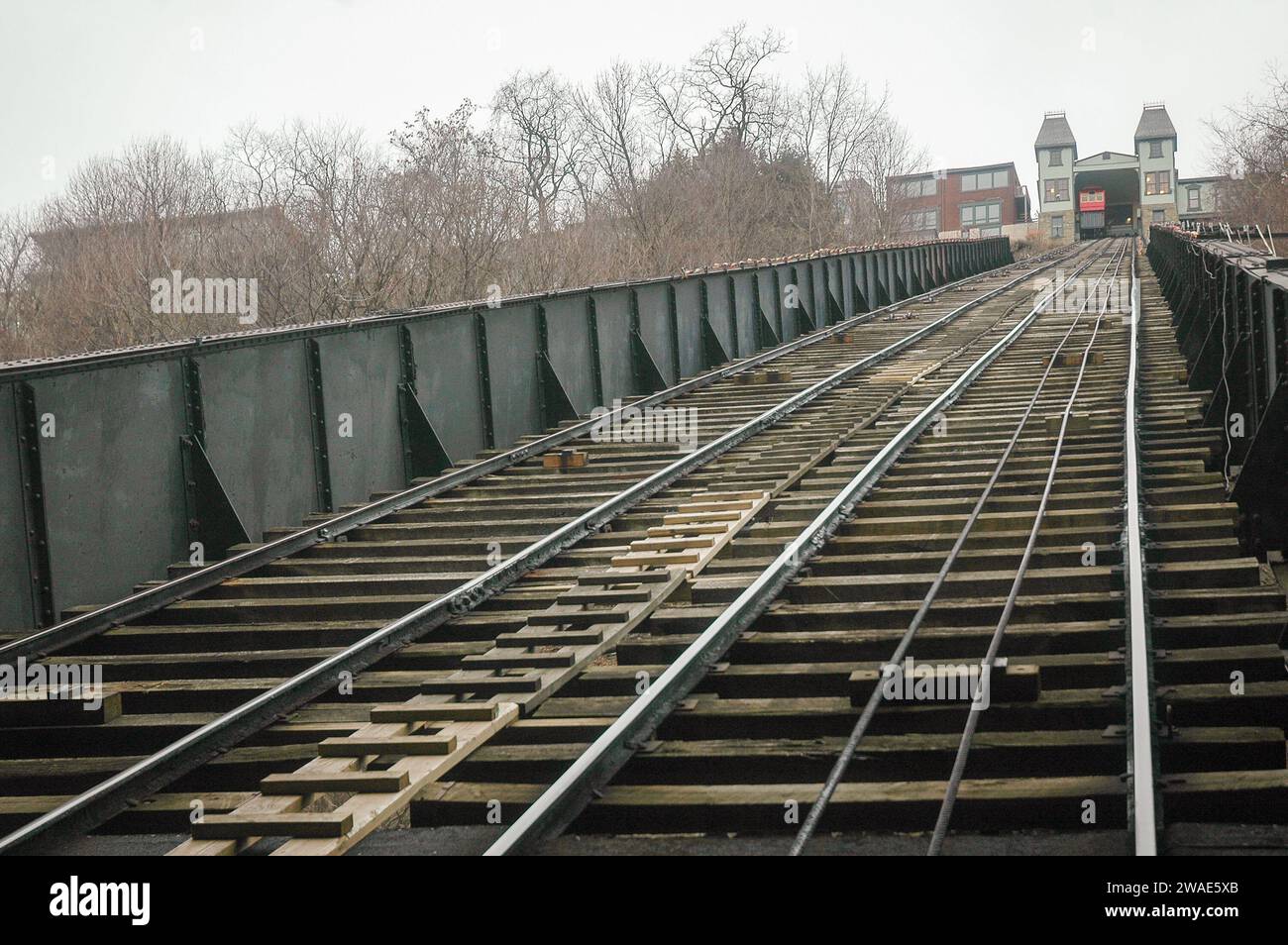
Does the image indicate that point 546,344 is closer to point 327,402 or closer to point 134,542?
point 327,402

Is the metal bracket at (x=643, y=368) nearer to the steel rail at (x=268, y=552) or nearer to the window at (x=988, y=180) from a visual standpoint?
the steel rail at (x=268, y=552)

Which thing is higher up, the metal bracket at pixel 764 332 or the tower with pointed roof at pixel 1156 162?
the tower with pointed roof at pixel 1156 162

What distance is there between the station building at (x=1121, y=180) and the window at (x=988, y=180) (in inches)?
125

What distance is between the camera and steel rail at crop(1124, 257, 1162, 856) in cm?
460

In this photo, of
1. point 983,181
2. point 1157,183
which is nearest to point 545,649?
point 983,181

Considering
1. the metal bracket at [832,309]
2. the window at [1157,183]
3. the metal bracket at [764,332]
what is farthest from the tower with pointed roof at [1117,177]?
the metal bracket at [764,332]

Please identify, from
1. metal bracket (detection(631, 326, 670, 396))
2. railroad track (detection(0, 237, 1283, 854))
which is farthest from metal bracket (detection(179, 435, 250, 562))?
metal bracket (detection(631, 326, 670, 396))

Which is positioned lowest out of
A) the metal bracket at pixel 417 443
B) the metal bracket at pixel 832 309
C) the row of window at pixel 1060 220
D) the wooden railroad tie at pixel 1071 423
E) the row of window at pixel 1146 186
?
the wooden railroad tie at pixel 1071 423

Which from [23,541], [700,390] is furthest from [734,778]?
[700,390]

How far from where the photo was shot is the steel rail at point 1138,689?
4.60 m

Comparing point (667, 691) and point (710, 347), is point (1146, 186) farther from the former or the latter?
point (667, 691)

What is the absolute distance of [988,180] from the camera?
127250mm

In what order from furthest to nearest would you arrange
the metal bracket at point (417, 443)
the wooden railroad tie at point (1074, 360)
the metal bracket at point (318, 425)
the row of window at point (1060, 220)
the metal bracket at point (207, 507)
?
1. the row of window at point (1060, 220)
2. the wooden railroad tie at point (1074, 360)
3. the metal bracket at point (417, 443)
4. the metal bracket at point (318, 425)
5. the metal bracket at point (207, 507)
